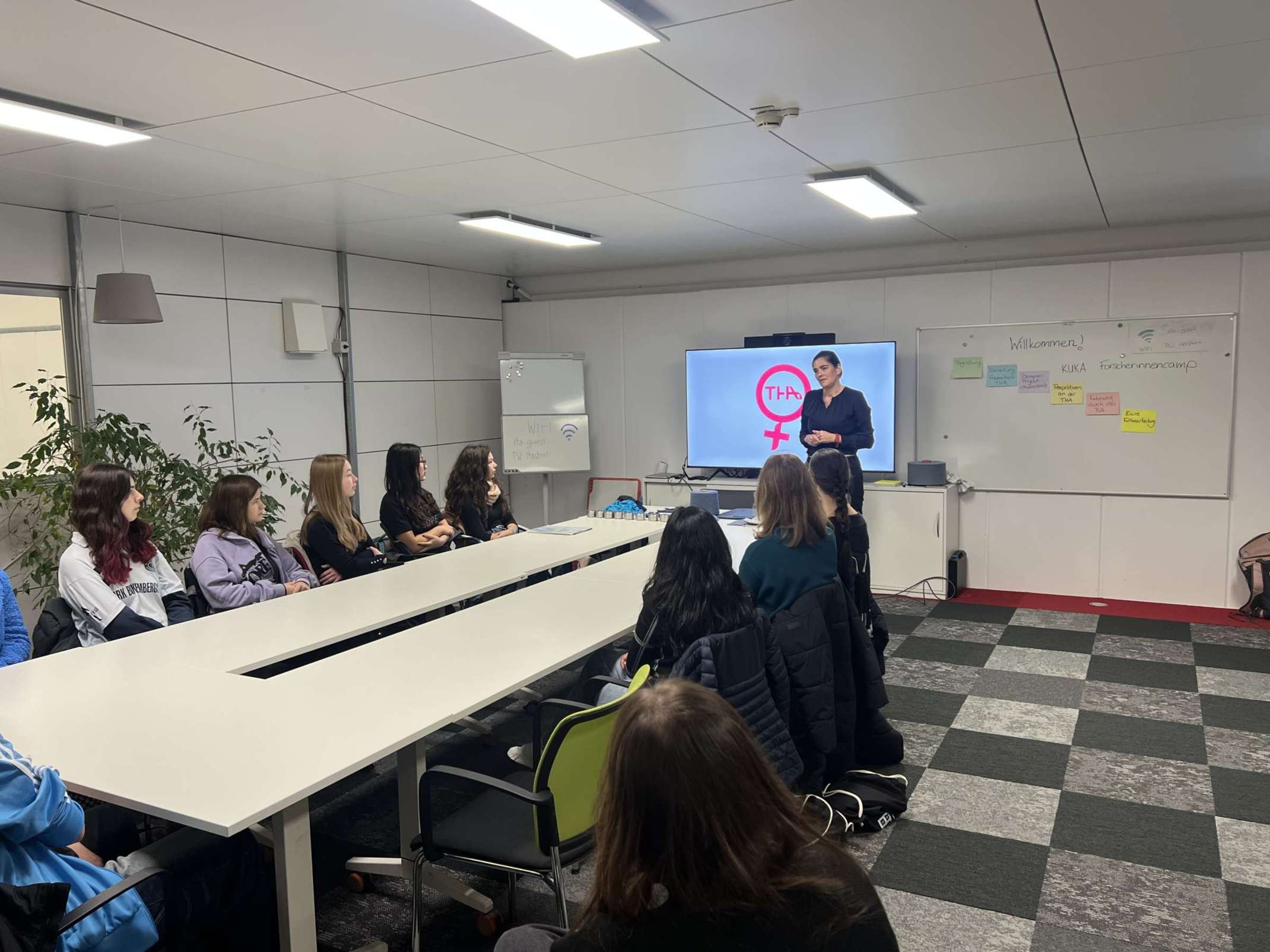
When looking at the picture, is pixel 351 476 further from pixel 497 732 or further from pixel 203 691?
pixel 203 691

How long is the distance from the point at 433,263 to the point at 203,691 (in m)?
5.40

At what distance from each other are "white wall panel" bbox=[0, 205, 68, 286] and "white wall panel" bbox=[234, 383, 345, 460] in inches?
48.4

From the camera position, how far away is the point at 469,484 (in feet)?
17.9

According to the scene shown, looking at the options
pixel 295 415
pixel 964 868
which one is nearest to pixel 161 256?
pixel 295 415

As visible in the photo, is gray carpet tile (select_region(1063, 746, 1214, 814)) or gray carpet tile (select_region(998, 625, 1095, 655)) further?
gray carpet tile (select_region(998, 625, 1095, 655))

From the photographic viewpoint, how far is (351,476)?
4.68 meters

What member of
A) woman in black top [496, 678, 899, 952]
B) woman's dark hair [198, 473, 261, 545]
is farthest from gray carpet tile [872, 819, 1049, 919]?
woman's dark hair [198, 473, 261, 545]

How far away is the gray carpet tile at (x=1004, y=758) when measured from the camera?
11.8 ft

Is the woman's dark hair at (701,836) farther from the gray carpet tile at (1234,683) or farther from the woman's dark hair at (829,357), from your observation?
the woman's dark hair at (829,357)

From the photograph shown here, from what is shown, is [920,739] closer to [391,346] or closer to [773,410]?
[773,410]

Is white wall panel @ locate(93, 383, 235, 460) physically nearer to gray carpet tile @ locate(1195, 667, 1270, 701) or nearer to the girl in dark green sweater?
the girl in dark green sweater

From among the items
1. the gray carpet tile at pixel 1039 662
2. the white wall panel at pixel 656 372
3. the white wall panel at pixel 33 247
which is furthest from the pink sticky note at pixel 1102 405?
the white wall panel at pixel 33 247

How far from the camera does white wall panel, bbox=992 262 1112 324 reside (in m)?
6.20

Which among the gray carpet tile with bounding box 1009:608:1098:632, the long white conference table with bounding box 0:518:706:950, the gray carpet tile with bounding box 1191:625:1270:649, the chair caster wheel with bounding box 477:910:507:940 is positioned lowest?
the chair caster wheel with bounding box 477:910:507:940
